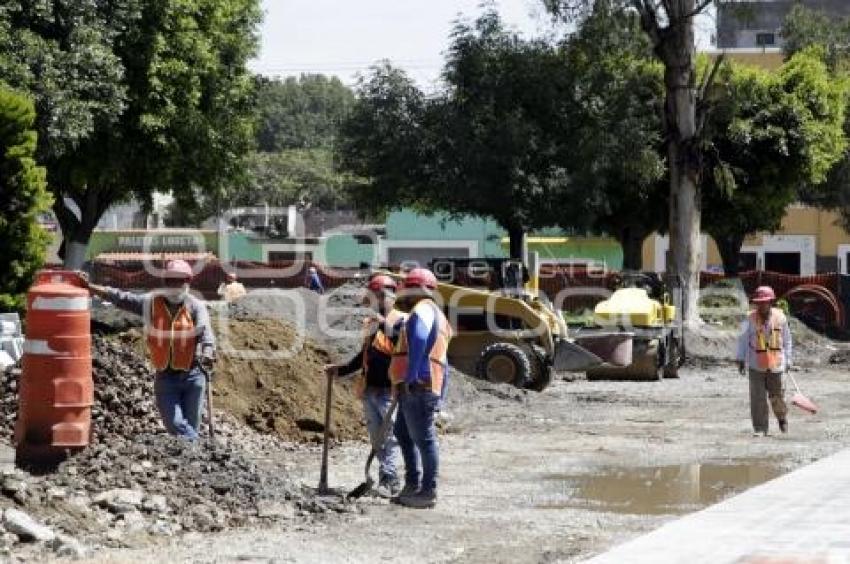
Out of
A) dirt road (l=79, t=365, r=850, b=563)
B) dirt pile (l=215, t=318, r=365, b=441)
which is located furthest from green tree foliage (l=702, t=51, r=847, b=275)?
dirt pile (l=215, t=318, r=365, b=441)

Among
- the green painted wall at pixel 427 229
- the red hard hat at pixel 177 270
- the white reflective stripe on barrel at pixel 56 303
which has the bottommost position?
the white reflective stripe on barrel at pixel 56 303

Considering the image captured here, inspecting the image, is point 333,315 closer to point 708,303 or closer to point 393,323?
point 393,323

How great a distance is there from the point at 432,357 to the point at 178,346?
2.03 m

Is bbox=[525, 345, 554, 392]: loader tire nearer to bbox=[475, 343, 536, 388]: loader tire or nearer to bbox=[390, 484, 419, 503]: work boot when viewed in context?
bbox=[475, 343, 536, 388]: loader tire

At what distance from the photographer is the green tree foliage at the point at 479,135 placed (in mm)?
37938

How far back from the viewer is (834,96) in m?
45.3

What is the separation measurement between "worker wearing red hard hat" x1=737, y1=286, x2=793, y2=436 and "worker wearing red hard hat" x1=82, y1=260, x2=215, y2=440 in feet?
23.9

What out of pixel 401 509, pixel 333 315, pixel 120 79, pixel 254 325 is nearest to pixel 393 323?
pixel 401 509

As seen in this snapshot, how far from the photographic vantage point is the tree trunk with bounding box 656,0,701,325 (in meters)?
34.9

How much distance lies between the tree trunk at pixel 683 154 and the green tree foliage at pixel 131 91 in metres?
10.9

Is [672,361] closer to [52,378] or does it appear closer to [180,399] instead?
[180,399]

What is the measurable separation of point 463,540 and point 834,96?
3715cm

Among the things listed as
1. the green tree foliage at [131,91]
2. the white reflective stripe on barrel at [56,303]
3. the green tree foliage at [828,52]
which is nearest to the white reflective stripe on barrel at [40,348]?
the white reflective stripe on barrel at [56,303]

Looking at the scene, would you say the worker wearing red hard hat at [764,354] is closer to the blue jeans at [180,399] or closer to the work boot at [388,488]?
→ the work boot at [388,488]
